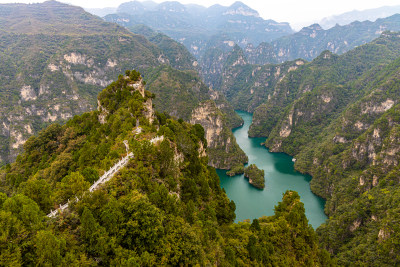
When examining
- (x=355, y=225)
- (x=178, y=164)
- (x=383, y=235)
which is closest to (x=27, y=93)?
(x=178, y=164)

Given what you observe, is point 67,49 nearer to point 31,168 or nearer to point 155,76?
point 155,76

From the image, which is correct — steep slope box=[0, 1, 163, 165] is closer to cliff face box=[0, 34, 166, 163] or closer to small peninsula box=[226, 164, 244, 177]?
cliff face box=[0, 34, 166, 163]

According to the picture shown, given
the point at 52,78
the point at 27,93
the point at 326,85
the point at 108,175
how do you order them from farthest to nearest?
the point at 326,85 < the point at 52,78 < the point at 27,93 < the point at 108,175

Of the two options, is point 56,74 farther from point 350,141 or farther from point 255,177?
point 350,141

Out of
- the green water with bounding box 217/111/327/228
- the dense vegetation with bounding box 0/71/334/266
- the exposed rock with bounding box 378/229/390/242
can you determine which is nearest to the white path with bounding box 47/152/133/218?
the dense vegetation with bounding box 0/71/334/266

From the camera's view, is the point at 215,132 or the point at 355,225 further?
the point at 215,132

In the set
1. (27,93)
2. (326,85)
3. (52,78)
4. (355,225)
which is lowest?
(355,225)

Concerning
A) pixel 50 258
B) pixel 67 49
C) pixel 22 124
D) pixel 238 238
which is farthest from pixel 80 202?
pixel 67 49
